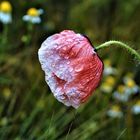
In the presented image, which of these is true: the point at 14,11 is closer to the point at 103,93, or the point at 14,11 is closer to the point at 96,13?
the point at 96,13

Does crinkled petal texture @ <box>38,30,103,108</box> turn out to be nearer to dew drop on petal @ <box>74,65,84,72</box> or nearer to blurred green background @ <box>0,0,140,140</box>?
dew drop on petal @ <box>74,65,84,72</box>

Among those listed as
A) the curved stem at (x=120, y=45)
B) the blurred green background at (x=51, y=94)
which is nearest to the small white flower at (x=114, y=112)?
the blurred green background at (x=51, y=94)

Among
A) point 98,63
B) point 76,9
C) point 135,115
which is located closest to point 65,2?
point 76,9

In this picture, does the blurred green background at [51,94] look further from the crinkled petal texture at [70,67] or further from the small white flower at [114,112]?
the crinkled petal texture at [70,67]

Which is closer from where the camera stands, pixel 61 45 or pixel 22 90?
pixel 61 45

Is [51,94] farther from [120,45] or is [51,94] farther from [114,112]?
[120,45]

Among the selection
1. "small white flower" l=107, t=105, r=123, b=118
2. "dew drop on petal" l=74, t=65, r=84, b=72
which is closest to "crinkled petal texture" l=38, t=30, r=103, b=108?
"dew drop on petal" l=74, t=65, r=84, b=72
